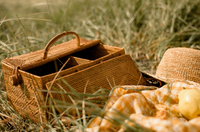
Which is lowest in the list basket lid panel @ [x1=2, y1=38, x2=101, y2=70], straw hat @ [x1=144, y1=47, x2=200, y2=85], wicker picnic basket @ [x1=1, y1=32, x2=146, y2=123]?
straw hat @ [x1=144, y1=47, x2=200, y2=85]

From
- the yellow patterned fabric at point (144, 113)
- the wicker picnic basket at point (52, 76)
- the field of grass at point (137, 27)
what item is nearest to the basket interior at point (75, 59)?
the wicker picnic basket at point (52, 76)

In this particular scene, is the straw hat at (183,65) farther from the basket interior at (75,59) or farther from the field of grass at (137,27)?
the field of grass at (137,27)

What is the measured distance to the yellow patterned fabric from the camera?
824 mm

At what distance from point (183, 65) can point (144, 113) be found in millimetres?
654

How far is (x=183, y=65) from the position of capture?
4.91ft

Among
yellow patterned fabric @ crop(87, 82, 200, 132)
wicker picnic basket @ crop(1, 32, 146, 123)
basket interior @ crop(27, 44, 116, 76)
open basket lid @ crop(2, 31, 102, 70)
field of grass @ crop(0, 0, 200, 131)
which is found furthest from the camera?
field of grass @ crop(0, 0, 200, 131)

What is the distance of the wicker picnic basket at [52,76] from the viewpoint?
3.70 feet

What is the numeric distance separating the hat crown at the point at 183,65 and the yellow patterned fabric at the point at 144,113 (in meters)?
0.29

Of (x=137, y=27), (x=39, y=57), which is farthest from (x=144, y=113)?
(x=137, y=27)

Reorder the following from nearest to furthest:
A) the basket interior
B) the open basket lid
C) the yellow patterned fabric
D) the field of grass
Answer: the yellow patterned fabric, the open basket lid, the basket interior, the field of grass

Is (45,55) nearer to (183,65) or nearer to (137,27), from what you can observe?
(183,65)

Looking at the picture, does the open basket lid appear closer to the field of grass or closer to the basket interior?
the basket interior

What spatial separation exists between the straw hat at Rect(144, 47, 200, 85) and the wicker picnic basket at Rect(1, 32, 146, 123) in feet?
0.83

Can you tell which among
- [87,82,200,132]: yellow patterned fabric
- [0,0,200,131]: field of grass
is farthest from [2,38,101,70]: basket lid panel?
[0,0,200,131]: field of grass
